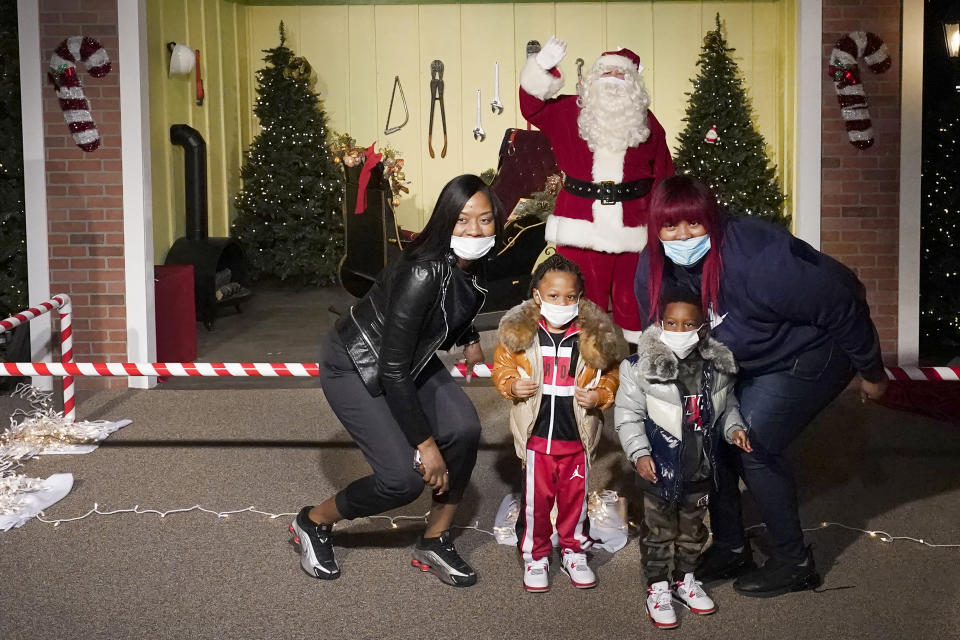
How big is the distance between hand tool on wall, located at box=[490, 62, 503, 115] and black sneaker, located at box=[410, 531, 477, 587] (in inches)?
322

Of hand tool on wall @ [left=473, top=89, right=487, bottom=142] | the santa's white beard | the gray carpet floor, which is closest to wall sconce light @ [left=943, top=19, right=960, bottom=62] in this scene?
the gray carpet floor

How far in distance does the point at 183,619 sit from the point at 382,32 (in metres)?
9.16

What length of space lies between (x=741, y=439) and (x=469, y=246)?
1.03 meters

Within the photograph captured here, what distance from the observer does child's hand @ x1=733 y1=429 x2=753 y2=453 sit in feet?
11.0

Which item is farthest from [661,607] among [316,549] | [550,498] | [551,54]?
[551,54]

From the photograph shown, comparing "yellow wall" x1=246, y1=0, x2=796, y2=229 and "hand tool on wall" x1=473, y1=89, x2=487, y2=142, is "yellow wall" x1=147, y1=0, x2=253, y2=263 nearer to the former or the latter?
"yellow wall" x1=246, y1=0, x2=796, y2=229

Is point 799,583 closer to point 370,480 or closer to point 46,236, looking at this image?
point 370,480

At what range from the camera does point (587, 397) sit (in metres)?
3.53

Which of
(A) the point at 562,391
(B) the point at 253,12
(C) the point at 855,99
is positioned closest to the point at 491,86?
(B) the point at 253,12

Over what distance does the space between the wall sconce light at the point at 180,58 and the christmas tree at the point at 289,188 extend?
1716mm

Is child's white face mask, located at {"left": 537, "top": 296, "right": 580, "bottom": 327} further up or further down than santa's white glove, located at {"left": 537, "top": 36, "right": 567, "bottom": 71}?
further down

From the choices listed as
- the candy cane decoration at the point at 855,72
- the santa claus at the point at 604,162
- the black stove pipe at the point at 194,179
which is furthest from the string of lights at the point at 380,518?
the black stove pipe at the point at 194,179

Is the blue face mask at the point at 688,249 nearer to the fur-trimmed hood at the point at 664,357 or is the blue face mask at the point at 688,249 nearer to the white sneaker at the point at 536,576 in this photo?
the fur-trimmed hood at the point at 664,357

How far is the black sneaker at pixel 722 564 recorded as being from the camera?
362 cm
